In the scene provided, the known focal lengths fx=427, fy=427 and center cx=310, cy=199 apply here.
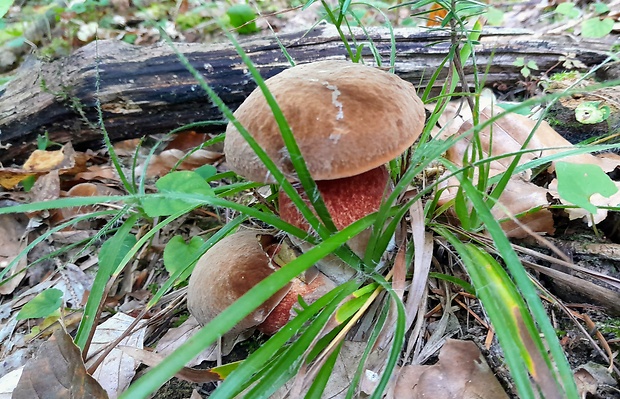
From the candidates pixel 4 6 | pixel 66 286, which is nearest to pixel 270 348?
pixel 66 286

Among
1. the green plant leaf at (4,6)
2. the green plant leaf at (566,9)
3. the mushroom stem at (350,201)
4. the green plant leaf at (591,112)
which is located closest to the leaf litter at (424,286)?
the mushroom stem at (350,201)

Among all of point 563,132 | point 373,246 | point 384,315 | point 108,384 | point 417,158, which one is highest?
point 417,158

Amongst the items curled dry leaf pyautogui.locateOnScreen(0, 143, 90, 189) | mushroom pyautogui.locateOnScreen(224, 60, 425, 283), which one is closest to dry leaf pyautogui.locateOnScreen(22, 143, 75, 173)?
curled dry leaf pyautogui.locateOnScreen(0, 143, 90, 189)

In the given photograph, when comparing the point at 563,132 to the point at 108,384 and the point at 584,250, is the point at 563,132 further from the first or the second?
Result: the point at 108,384

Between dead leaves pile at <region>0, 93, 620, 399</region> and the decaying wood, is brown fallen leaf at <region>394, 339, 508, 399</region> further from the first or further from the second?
the decaying wood

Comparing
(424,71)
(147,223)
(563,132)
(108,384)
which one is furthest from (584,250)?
(147,223)

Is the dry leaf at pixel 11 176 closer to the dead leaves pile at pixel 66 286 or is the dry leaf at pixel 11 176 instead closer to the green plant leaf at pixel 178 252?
the dead leaves pile at pixel 66 286
